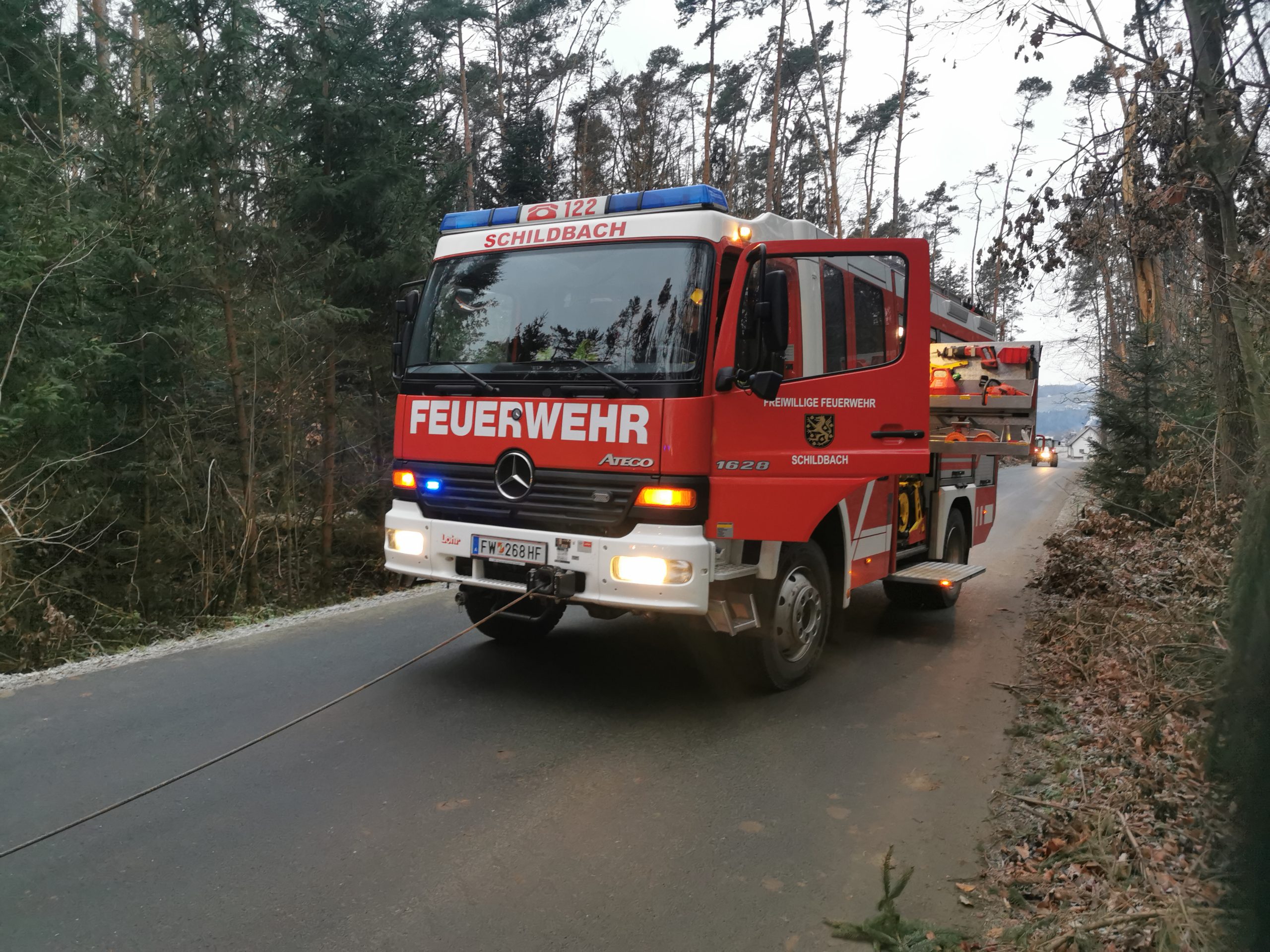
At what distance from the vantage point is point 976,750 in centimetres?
494

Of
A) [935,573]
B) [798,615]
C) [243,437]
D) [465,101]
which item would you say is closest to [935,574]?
[935,573]

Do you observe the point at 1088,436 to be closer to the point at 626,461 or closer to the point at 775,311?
the point at 775,311

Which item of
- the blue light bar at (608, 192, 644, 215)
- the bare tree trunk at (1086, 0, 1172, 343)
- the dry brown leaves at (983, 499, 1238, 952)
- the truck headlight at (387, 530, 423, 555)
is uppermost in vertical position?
the bare tree trunk at (1086, 0, 1172, 343)

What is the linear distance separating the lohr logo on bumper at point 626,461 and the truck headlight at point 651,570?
1.67ft

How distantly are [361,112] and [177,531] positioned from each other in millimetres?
7648

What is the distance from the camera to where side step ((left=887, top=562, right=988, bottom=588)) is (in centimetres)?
730

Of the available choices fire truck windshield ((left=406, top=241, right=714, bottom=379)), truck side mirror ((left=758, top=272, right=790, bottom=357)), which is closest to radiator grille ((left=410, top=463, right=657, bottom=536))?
fire truck windshield ((left=406, top=241, right=714, bottom=379))

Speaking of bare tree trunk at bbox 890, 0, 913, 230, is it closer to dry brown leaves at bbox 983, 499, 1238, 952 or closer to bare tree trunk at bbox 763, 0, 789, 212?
bare tree trunk at bbox 763, 0, 789, 212

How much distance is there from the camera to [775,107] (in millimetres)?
26844

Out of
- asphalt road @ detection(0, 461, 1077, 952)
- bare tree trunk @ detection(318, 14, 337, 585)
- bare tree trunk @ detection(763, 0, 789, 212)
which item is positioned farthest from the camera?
bare tree trunk @ detection(763, 0, 789, 212)

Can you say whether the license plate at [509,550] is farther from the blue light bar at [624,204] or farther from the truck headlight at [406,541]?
the blue light bar at [624,204]

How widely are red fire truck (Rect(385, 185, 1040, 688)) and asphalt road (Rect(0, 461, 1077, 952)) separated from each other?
668mm

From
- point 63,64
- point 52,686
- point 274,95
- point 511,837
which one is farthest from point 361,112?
point 511,837

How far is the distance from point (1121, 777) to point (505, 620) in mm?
4129
